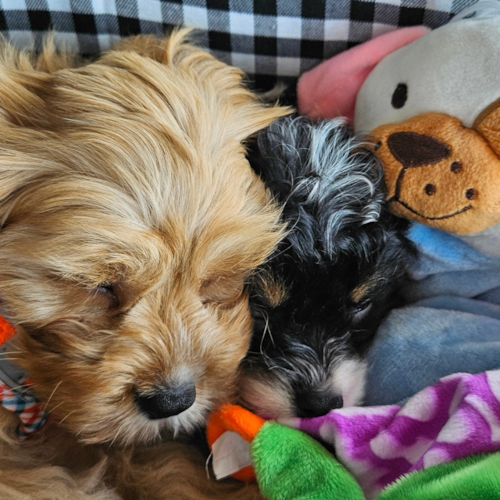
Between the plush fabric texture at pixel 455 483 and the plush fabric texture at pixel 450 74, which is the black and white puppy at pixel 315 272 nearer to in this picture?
the plush fabric texture at pixel 450 74

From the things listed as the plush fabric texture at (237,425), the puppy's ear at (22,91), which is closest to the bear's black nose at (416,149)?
the plush fabric texture at (237,425)

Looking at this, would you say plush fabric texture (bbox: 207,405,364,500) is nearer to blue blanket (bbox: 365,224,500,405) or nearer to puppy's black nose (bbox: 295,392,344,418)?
puppy's black nose (bbox: 295,392,344,418)

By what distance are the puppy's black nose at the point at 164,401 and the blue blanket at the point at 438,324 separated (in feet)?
1.84

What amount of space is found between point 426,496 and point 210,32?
1.44 metres

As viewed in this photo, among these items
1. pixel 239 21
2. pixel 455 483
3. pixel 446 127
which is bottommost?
pixel 455 483

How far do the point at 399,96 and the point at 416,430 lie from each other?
34.2 inches

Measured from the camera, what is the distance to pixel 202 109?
1243 millimetres

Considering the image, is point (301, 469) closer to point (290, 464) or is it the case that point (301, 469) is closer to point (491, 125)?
point (290, 464)

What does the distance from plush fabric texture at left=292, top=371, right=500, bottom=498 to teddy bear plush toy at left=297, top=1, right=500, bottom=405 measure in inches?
5.4

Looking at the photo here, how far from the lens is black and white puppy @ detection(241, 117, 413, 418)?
139 centimetres

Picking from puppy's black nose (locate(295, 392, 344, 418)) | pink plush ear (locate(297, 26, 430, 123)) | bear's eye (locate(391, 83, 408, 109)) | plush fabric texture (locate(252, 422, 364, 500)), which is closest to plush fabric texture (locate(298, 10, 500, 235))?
bear's eye (locate(391, 83, 408, 109))

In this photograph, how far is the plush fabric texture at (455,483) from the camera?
3.32 ft

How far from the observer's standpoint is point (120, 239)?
1091mm

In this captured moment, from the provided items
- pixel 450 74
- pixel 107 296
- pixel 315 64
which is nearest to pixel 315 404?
pixel 107 296
